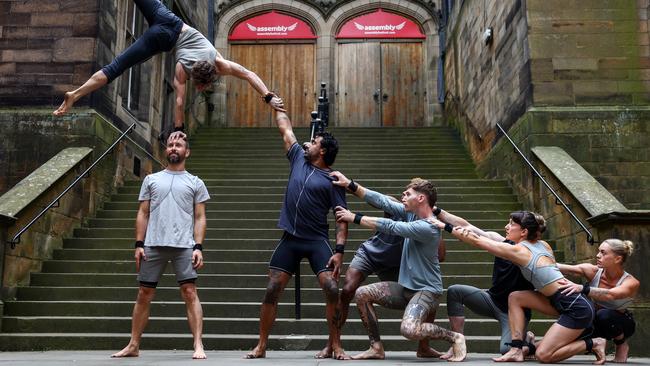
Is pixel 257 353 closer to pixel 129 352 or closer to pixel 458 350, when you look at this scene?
pixel 129 352

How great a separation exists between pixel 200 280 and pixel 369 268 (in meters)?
2.77

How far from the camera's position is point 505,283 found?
4918mm

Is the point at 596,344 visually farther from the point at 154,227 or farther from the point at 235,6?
the point at 235,6

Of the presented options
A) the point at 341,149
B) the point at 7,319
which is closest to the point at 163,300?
the point at 7,319

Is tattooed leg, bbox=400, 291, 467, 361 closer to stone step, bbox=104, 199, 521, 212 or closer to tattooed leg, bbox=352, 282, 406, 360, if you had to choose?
tattooed leg, bbox=352, 282, 406, 360

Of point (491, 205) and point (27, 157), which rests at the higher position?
point (27, 157)

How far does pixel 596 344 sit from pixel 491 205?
4.50 m

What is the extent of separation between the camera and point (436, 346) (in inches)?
224

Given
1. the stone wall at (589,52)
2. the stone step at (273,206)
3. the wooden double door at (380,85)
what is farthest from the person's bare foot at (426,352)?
the wooden double door at (380,85)

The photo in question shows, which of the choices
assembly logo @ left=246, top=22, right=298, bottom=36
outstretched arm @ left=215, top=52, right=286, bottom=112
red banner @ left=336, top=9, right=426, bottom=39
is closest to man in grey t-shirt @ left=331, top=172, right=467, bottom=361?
outstretched arm @ left=215, top=52, right=286, bottom=112

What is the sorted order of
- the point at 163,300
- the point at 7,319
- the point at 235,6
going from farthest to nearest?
the point at 235,6, the point at 163,300, the point at 7,319

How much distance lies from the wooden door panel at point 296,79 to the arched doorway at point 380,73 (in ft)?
2.48

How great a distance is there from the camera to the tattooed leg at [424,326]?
4387 millimetres

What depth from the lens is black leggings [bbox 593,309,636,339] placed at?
4.74 metres
